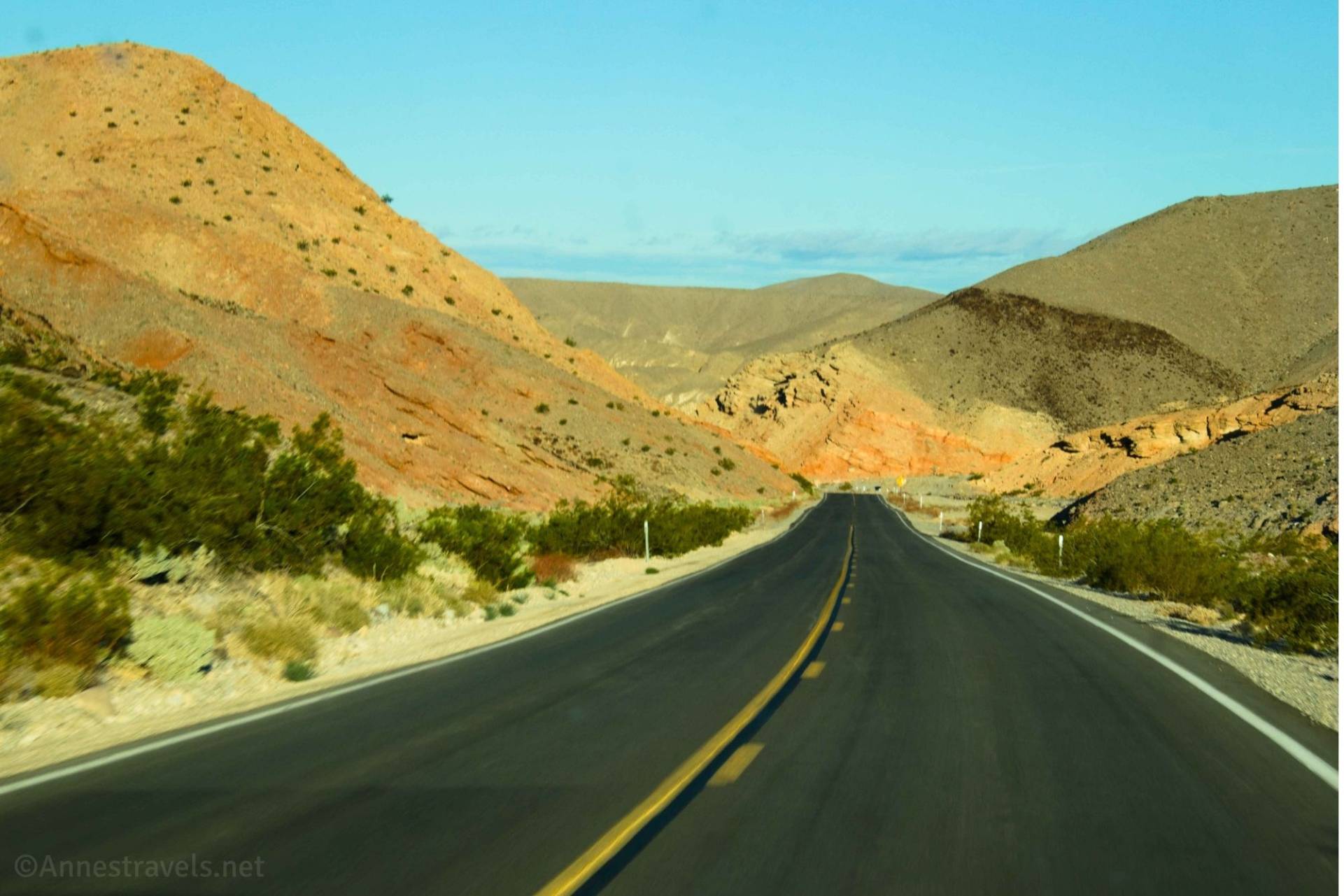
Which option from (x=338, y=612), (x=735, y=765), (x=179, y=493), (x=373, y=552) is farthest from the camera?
(x=373, y=552)

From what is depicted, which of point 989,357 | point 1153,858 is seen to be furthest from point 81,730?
point 989,357

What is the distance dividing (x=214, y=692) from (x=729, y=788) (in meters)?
6.36

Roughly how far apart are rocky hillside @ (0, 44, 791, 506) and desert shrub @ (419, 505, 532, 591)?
12809 mm

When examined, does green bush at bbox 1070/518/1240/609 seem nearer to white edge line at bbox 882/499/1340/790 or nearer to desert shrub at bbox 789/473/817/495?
white edge line at bbox 882/499/1340/790

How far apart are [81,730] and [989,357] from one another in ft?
421

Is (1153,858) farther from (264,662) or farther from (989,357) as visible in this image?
(989,357)

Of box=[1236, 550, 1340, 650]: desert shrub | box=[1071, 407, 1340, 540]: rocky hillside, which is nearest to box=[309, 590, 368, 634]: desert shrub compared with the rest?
box=[1236, 550, 1340, 650]: desert shrub

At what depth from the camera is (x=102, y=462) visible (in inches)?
535

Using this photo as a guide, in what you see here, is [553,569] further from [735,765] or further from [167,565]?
Result: [735,765]

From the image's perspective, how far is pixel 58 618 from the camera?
10.7 meters

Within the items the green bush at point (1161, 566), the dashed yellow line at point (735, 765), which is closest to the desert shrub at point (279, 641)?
the dashed yellow line at point (735, 765)

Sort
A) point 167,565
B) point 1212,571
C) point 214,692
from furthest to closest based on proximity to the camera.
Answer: point 1212,571, point 167,565, point 214,692

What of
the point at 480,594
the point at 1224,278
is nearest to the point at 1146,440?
the point at 1224,278

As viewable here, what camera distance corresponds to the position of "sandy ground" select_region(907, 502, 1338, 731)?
10281 millimetres
